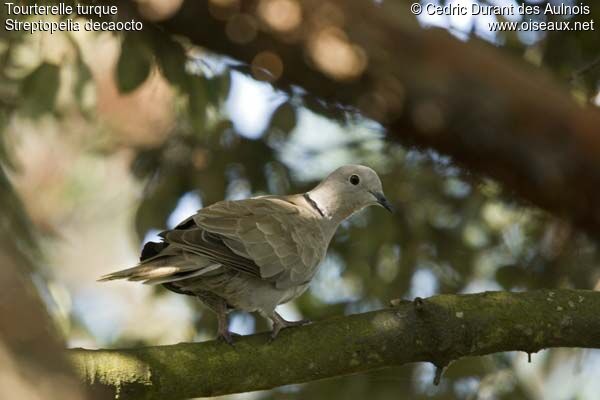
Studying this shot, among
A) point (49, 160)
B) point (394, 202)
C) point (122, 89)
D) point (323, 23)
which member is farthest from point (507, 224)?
point (49, 160)

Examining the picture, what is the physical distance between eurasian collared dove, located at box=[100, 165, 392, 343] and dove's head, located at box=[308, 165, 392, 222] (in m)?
0.37

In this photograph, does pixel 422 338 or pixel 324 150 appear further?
pixel 324 150

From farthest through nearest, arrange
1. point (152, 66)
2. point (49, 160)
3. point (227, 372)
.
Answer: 1. point (49, 160)
2. point (152, 66)
3. point (227, 372)

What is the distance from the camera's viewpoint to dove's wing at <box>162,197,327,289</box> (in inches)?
139

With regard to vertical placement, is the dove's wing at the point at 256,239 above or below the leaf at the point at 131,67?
below

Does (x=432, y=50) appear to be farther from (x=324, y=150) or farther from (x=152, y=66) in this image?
(x=324, y=150)

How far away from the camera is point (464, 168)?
3.09 feet

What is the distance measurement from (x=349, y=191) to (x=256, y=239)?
1043 millimetres

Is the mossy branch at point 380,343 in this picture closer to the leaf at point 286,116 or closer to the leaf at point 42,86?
the leaf at point 286,116

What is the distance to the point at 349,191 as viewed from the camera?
4609mm

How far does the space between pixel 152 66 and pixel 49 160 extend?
6686 millimetres

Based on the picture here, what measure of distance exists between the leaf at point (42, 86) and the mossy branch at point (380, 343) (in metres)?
1.84

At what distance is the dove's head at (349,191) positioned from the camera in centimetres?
457

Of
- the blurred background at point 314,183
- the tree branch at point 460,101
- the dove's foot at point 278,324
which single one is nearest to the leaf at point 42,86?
the blurred background at point 314,183
